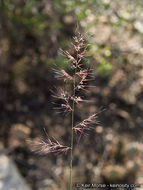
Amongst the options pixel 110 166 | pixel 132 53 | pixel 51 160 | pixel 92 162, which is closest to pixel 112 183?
pixel 110 166

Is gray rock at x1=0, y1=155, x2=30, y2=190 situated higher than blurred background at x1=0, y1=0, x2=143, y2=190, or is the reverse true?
blurred background at x1=0, y1=0, x2=143, y2=190

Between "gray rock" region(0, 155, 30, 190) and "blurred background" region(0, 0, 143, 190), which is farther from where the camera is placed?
"blurred background" region(0, 0, 143, 190)

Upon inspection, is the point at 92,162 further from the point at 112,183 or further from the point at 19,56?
the point at 19,56

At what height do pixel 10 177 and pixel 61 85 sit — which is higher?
pixel 61 85

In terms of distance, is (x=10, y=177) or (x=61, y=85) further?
(x=61, y=85)
